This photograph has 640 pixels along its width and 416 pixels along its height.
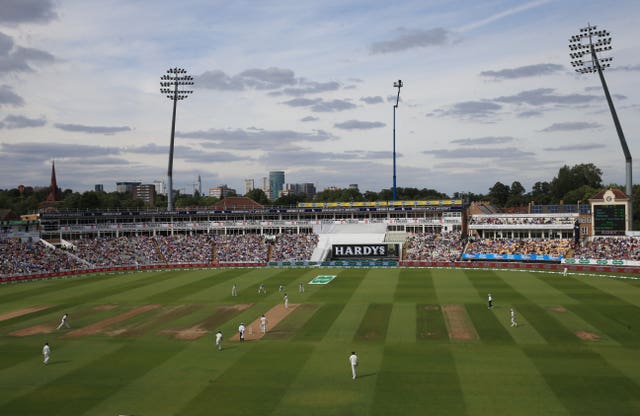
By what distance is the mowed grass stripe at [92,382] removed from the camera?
21.1 metres

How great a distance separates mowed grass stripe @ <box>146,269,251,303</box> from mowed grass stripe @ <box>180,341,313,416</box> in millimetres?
18761

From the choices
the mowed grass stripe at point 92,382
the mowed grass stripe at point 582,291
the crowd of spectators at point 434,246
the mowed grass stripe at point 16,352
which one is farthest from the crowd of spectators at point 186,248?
the mowed grass stripe at point 92,382

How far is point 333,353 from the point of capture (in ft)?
91.3

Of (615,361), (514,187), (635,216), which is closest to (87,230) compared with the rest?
(615,361)

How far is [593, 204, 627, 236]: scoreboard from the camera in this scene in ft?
221

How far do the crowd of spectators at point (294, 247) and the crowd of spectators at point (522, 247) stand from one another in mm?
21828

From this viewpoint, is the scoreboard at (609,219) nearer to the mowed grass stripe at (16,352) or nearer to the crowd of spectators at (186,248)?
the crowd of spectators at (186,248)

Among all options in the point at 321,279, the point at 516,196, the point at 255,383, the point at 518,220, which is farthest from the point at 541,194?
the point at 255,383

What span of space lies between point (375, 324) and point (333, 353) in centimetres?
705

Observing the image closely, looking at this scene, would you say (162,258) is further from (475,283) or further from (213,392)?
(213,392)

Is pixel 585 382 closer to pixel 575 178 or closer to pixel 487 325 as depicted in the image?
pixel 487 325

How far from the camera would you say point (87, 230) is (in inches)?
A: 3327

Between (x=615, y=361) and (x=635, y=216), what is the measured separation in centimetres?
8266

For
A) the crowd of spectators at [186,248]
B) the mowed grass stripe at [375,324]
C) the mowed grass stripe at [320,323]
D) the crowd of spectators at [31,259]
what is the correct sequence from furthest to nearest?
1. the crowd of spectators at [186,248]
2. the crowd of spectators at [31,259]
3. the mowed grass stripe at [320,323]
4. the mowed grass stripe at [375,324]
